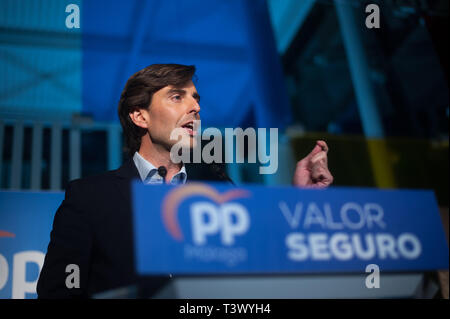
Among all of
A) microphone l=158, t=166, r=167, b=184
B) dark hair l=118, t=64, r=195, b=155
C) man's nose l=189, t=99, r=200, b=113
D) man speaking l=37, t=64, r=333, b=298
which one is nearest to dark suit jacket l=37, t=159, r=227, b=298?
man speaking l=37, t=64, r=333, b=298

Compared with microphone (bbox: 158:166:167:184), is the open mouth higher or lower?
higher

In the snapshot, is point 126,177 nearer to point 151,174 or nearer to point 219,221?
point 151,174

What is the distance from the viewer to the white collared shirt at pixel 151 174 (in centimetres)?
127

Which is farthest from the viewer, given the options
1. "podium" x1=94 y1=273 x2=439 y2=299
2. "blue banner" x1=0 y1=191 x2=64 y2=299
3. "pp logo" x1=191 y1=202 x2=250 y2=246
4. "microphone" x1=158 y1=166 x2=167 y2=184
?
Answer: "blue banner" x1=0 y1=191 x2=64 y2=299

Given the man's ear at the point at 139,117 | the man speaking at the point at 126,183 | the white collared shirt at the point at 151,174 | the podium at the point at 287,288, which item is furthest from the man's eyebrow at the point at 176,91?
the podium at the point at 287,288

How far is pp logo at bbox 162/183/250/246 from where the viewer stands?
113cm

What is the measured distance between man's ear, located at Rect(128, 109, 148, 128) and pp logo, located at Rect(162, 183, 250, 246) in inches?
10.7

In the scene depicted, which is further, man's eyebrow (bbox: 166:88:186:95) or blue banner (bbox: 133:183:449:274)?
man's eyebrow (bbox: 166:88:186:95)

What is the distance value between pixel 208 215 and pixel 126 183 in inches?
10.8

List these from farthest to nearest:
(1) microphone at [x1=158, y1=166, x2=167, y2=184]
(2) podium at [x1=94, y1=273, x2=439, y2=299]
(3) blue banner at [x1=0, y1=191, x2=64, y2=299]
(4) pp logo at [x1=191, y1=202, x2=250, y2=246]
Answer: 1. (3) blue banner at [x1=0, y1=191, x2=64, y2=299]
2. (1) microphone at [x1=158, y1=166, x2=167, y2=184]
3. (4) pp logo at [x1=191, y1=202, x2=250, y2=246]
4. (2) podium at [x1=94, y1=273, x2=439, y2=299]

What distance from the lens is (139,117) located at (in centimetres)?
132

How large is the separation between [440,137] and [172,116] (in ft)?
6.01

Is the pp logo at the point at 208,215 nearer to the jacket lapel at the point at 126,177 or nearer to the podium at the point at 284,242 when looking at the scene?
the podium at the point at 284,242

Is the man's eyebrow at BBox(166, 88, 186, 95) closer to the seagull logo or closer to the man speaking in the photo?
the man speaking
